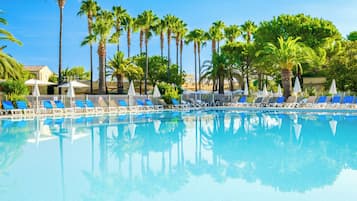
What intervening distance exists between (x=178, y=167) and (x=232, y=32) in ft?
120

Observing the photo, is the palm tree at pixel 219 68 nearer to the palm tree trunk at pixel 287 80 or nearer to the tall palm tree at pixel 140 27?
the tall palm tree at pixel 140 27

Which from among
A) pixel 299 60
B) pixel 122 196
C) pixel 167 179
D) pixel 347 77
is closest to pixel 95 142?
pixel 167 179

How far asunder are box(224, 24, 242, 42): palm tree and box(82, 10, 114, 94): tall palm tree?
1497 cm

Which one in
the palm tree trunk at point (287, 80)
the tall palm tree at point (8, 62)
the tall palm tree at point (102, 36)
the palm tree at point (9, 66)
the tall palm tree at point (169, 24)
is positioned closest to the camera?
the tall palm tree at point (8, 62)

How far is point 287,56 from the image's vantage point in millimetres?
28000

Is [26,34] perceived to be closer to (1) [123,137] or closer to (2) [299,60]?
(2) [299,60]

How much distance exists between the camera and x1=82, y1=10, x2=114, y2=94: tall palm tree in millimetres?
30344

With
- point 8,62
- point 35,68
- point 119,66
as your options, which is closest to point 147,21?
point 119,66

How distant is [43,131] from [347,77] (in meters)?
26.9

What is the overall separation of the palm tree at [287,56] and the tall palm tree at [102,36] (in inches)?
508

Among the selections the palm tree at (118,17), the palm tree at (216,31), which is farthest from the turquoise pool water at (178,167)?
the palm tree at (216,31)

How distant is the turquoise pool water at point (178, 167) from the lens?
18.7ft

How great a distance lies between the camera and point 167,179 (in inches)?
259

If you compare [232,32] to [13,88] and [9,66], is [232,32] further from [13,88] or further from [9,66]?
[13,88]
